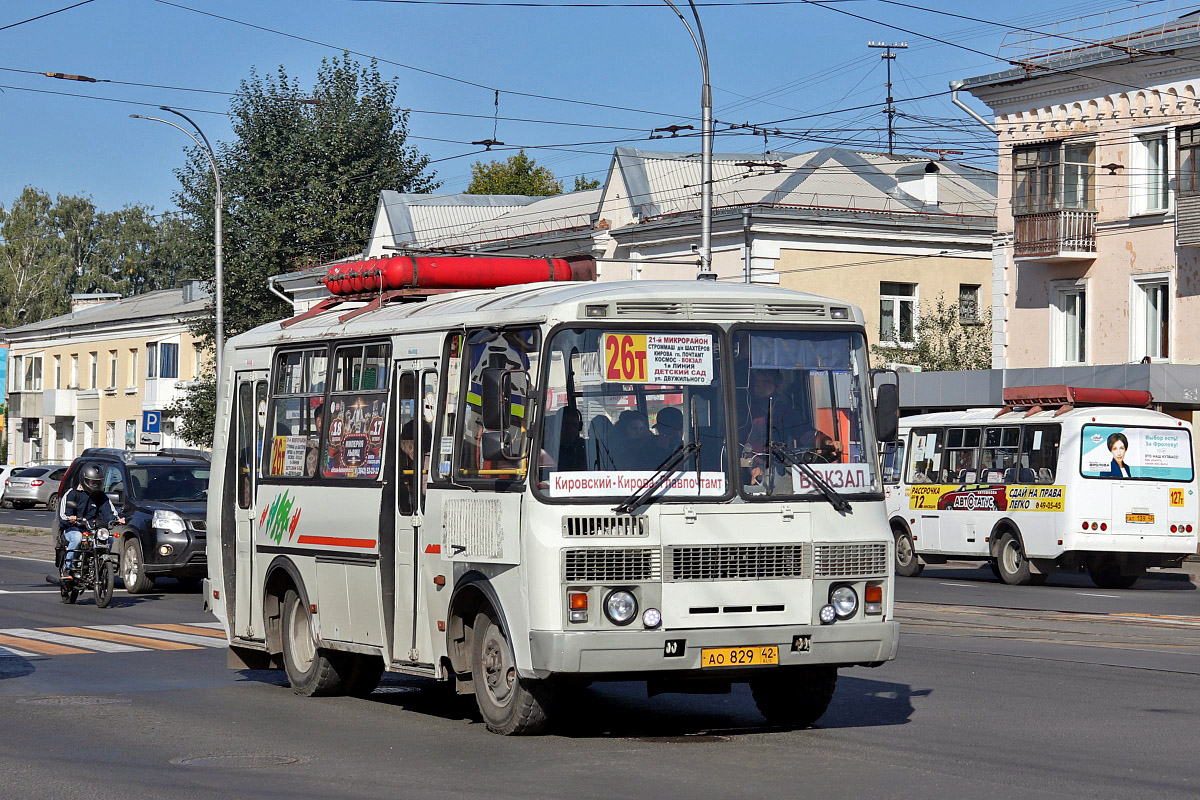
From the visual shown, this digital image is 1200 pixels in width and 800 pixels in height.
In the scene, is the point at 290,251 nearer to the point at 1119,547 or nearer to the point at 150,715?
the point at 1119,547

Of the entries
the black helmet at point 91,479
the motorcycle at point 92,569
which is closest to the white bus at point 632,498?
the motorcycle at point 92,569

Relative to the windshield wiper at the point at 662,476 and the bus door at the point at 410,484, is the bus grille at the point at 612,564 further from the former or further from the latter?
the bus door at the point at 410,484

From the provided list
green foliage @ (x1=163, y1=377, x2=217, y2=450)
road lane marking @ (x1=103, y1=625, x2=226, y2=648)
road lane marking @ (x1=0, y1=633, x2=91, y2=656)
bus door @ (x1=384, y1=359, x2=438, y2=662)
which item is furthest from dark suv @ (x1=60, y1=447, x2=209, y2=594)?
green foliage @ (x1=163, y1=377, x2=217, y2=450)

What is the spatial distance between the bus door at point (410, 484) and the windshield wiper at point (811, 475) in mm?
2220

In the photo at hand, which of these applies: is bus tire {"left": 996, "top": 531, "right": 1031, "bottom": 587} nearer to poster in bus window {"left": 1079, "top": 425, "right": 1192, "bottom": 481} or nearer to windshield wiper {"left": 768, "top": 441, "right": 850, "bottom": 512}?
poster in bus window {"left": 1079, "top": 425, "right": 1192, "bottom": 481}

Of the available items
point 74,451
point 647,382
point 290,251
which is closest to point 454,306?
point 647,382

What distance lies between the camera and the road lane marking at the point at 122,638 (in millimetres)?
16328

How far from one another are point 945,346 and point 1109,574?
18308 mm

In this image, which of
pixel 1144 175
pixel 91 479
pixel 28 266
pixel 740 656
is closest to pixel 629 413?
pixel 740 656

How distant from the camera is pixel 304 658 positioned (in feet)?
41.8

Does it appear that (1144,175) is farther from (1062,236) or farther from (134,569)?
(134,569)

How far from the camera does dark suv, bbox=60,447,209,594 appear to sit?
75.3 feet

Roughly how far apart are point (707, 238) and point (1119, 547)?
322 inches

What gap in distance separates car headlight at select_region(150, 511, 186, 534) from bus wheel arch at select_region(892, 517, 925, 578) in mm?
12399
